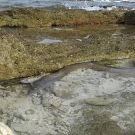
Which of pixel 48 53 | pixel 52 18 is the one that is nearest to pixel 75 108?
pixel 48 53

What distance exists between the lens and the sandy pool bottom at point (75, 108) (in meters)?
4.36

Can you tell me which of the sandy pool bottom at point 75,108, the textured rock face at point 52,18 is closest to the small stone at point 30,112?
the sandy pool bottom at point 75,108

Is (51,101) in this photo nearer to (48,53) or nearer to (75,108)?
(75,108)

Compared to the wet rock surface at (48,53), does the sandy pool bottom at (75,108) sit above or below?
below

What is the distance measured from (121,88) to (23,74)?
2.36m

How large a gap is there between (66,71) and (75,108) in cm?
188

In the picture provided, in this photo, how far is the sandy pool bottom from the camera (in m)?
4.36

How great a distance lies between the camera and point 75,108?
5.01m

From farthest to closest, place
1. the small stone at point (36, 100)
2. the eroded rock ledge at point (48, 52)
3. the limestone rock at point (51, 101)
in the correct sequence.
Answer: the eroded rock ledge at point (48, 52) → the small stone at point (36, 100) → the limestone rock at point (51, 101)

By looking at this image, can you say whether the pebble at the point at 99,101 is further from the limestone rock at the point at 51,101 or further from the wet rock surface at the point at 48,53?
the wet rock surface at the point at 48,53

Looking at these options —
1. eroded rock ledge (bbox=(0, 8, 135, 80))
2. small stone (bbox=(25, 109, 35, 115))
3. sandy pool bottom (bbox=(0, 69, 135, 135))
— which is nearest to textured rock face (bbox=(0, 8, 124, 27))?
eroded rock ledge (bbox=(0, 8, 135, 80))

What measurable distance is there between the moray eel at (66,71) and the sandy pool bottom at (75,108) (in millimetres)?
186

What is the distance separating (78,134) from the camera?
4203 millimetres

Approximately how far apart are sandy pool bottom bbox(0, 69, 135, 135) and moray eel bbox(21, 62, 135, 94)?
19cm
